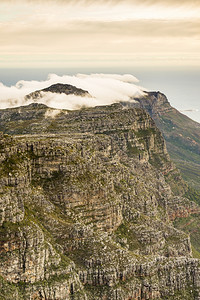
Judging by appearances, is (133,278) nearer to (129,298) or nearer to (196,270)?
(129,298)

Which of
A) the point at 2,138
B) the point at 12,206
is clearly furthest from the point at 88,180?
the point at 12,206

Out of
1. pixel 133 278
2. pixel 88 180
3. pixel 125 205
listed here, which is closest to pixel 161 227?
pixel 125 205

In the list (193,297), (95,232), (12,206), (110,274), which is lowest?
(193,297)

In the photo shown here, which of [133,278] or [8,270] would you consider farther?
[133,278]

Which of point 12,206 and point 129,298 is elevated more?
point 12,206

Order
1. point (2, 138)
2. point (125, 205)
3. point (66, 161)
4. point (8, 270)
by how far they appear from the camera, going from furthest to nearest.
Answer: point (125, 205)
point (66, 161)
point (2, 138)
point (8, 270)

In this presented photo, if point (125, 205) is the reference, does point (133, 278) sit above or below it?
below

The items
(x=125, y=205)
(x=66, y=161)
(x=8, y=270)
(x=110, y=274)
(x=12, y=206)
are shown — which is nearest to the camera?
(x=8, y=270)

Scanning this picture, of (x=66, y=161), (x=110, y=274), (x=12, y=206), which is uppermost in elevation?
(x=66, y=161)

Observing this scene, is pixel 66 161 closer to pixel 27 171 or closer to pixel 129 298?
pixel 27 171
